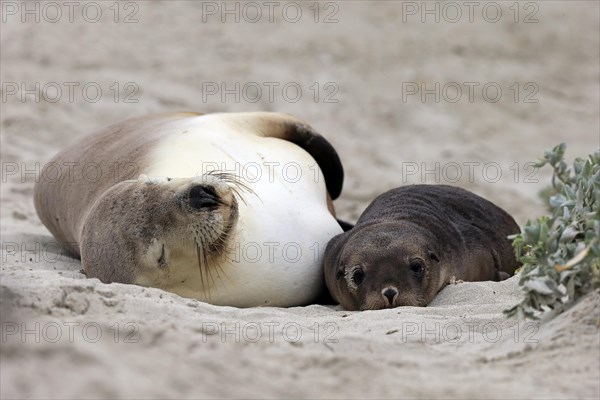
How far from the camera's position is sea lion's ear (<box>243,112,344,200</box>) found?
6.84m

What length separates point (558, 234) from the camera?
4.05 metres

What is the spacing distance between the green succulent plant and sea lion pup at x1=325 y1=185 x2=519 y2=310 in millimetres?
1129

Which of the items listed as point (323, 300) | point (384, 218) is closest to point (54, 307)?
point (323, 300)

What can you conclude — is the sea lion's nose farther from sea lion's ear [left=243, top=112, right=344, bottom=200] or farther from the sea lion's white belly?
sea lion's ear [left=243, top=112, right=344, bottom=200]

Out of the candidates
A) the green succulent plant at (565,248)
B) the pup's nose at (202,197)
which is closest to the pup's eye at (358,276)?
the pup's nose at (202,197)

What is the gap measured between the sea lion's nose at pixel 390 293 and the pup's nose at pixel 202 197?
96 centimetres

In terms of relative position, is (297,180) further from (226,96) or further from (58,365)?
(226,96)

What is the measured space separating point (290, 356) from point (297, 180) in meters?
2.79

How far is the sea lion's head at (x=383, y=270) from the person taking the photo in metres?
5.28

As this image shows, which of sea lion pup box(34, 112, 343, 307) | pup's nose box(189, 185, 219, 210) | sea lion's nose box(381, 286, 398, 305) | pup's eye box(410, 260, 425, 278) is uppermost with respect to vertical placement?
pup's nose box(189, 185, 219, 210)

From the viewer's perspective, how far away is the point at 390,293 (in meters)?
5.24

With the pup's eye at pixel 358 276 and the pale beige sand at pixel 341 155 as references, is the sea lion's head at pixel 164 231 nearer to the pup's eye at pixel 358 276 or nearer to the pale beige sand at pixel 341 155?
the pale beige sand at pixel 341 155

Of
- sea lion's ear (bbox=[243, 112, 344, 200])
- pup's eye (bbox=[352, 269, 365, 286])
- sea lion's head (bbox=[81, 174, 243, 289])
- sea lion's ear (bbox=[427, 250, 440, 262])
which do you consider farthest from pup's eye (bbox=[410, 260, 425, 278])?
sea lion's ear (bbox=[243, 112, 344, 200])

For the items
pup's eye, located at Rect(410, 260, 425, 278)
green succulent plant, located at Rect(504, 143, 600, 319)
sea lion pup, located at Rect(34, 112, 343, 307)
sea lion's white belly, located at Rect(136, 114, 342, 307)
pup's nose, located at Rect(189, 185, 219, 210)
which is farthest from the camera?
pup's eye, located at Rect(410, 260, 425, 278)
